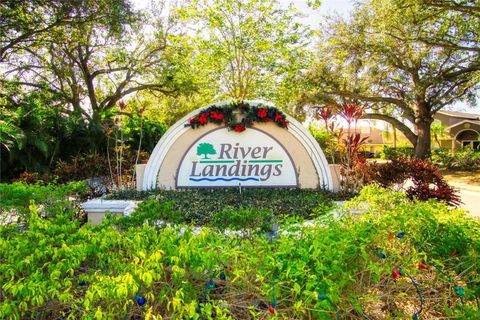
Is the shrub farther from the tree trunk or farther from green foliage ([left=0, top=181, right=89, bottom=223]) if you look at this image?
the tree trunk

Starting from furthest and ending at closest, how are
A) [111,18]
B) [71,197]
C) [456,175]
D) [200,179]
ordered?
[456,175]
[111,18]
[200,179]
[71,197]

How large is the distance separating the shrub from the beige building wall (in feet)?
4.58

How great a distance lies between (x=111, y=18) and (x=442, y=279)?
44.6 feet

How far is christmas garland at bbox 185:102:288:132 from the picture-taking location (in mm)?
6742

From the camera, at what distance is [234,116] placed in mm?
6836

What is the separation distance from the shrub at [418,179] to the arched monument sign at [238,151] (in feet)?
4.07

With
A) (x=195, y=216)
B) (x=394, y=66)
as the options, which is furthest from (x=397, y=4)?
(x=195, y=216)

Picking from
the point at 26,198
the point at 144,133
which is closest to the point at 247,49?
the point at 144,133

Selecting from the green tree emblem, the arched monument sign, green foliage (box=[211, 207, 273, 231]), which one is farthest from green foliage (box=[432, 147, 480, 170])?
green foliage (box=[211, 207, 273, 231])

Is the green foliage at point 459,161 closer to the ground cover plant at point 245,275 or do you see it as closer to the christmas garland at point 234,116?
the christmas garland at point 234,116

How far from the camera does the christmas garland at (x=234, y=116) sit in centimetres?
674

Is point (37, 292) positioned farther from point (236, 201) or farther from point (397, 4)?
point (397, 4)

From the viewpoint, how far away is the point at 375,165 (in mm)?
7188

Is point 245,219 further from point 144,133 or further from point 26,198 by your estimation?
point 144,133
